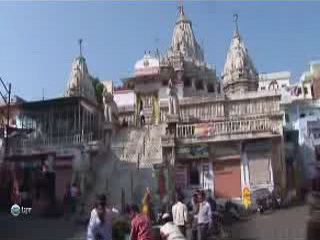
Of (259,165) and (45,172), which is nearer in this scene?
(259,165)

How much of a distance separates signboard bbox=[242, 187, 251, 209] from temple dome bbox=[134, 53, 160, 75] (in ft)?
57.0

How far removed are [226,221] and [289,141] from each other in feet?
39.5

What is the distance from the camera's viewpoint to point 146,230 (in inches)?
347

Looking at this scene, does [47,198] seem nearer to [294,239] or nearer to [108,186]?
[108,186]

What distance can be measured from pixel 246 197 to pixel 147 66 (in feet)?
60.9

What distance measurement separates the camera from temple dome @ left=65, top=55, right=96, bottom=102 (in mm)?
43406

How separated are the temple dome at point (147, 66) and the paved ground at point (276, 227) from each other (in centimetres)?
2015

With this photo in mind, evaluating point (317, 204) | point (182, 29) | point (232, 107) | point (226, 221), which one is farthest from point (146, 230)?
point (182, 29)

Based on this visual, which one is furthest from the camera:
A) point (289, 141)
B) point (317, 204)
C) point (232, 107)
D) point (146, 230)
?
point (232, 107)

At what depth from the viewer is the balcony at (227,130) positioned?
24.3 meters

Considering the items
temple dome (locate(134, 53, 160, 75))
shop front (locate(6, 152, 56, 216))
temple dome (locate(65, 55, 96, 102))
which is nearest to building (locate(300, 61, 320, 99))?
temple dome (locate(134, 53, 160, 75))

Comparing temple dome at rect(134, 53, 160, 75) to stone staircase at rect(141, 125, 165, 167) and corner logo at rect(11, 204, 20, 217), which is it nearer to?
A: stone staircase at rect(141, 125, 165, 167)

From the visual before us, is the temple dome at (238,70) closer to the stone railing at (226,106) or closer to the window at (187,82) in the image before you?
the window at (187,82)

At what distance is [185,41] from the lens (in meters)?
51.4
